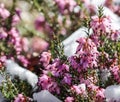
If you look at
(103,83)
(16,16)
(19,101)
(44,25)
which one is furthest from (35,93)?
(44,25)

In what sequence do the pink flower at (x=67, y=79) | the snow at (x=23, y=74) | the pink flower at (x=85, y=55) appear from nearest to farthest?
1. the pink flower at (x=85, y=55)
2. the pink flower at (x=67, y=79)
3. the snow at (x=23, y=74)

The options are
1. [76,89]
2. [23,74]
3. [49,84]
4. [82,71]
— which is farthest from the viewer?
[23,74]

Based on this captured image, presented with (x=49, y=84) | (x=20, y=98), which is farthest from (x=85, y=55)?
(x=20, y=98)

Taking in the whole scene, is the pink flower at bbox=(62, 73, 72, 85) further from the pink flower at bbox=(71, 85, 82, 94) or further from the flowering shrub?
the pink flower at bbox=(71, 85, 82, 94)

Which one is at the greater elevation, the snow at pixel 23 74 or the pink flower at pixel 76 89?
the snow at pixel 23 74

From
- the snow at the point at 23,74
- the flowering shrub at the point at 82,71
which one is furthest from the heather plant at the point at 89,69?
the snow at the point at 23,74

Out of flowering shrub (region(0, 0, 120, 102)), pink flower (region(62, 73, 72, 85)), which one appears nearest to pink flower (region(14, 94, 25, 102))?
flowering shrub (region(0, 0, 120, 102))

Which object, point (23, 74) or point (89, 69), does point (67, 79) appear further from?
point (23, 74)

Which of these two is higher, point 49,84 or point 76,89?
point 49,84

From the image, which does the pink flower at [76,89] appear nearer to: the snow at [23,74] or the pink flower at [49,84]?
the pink flower at [49,84]

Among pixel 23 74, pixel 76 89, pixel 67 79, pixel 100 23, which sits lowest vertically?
pixel 76 89

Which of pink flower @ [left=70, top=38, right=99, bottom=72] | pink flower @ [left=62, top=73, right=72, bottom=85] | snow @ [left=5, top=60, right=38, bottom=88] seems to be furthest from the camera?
snow @ [left=5, top=60, right=38, bottom=88]

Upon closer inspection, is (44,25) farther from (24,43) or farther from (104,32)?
(104,32)

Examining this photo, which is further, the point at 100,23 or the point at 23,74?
the point at 23,74
